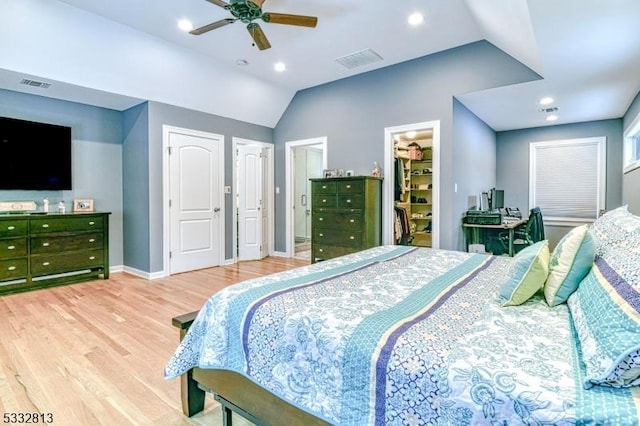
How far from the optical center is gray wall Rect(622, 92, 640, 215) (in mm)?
4176

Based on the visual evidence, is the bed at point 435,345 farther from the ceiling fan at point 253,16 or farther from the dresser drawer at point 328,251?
the dresser drawer at point 328,251

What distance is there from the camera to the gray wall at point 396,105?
4.27m

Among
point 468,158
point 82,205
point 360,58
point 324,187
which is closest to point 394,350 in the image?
point 324,187

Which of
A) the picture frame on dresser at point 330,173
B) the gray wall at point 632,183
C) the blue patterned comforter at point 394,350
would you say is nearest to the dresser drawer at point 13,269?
the blue patterned comforter at point 394,350

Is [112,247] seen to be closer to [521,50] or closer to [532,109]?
[521,50]

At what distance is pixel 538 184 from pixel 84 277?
305 inches

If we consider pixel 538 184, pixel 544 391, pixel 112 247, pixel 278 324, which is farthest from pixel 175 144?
pixel 538 184

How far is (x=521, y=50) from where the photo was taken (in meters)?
3.59

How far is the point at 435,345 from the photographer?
1.07 metres

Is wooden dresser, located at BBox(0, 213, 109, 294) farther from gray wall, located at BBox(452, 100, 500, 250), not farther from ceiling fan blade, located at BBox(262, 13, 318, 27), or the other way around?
gray wall, located at BBox(452, 100, 500, 250)

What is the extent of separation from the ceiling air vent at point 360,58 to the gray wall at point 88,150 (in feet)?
11.6

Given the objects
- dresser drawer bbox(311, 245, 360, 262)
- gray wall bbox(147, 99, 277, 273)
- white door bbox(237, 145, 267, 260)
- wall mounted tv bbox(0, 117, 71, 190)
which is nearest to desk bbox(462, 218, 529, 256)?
dresser drawer bbox(311, 245, 360, 262)

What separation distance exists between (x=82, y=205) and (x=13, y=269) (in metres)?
1.13

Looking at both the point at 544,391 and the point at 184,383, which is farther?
the point at 184,383
